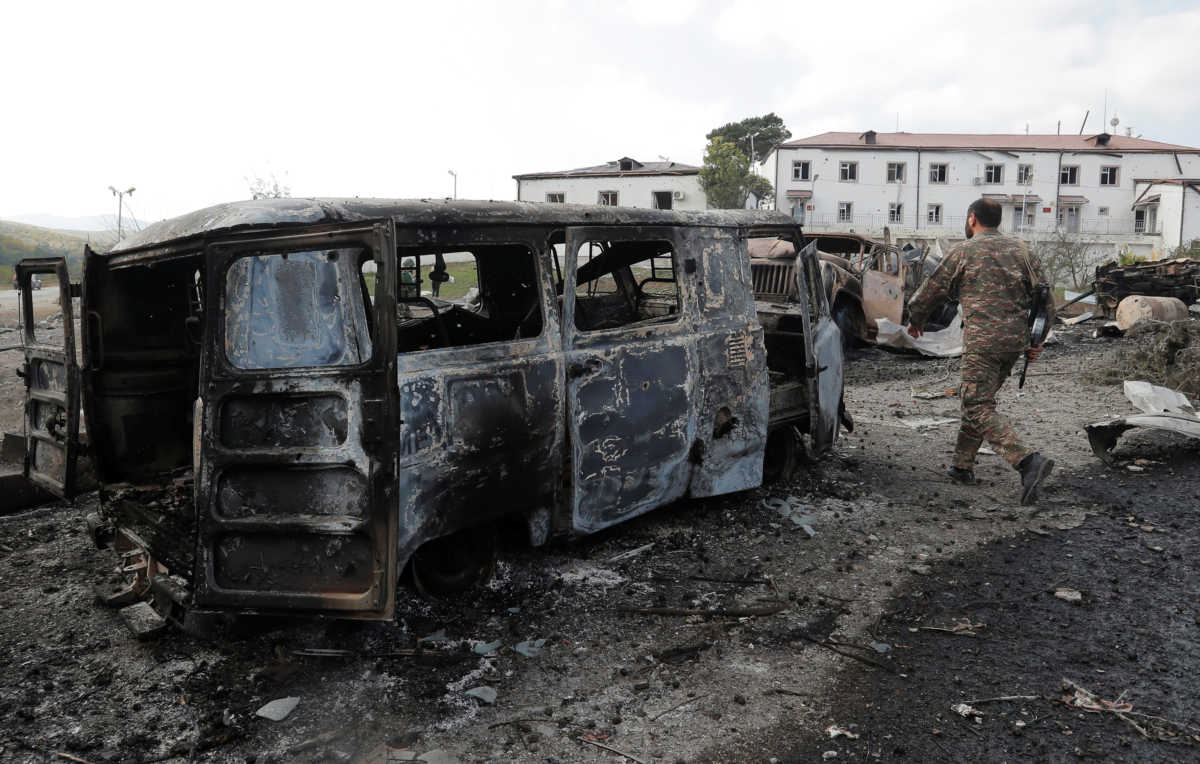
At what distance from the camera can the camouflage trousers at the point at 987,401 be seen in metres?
5.35

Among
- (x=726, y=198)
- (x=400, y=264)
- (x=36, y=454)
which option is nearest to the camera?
(x=400, y=264)

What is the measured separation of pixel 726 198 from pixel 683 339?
122ft

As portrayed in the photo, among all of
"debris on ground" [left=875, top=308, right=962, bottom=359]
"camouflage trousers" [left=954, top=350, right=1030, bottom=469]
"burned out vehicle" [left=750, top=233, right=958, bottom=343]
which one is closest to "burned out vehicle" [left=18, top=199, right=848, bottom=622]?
"camouflage trousers" [left=954, top=350, right=1030, bottom=469]

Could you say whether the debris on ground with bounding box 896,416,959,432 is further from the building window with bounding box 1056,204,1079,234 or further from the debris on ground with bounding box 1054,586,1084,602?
the building window with bounding box 1056,204,1079,234

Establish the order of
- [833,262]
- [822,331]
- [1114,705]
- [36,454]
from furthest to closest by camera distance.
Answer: [833,262]
[822,331]
[36,454]
[1114,705]

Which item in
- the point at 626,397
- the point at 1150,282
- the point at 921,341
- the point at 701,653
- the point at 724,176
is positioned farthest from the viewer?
the point at 724,176

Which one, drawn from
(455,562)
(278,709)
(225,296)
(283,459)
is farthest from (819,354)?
(278,709)

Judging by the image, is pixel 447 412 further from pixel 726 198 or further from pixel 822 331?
pixel 726 198

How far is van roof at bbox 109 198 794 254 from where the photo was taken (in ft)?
10.3

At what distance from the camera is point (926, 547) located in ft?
15.3

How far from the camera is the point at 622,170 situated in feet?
135

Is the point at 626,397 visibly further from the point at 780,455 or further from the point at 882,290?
the point at 882,290

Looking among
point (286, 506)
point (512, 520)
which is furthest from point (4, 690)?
point (512, 520)

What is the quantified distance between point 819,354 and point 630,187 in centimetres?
3670
